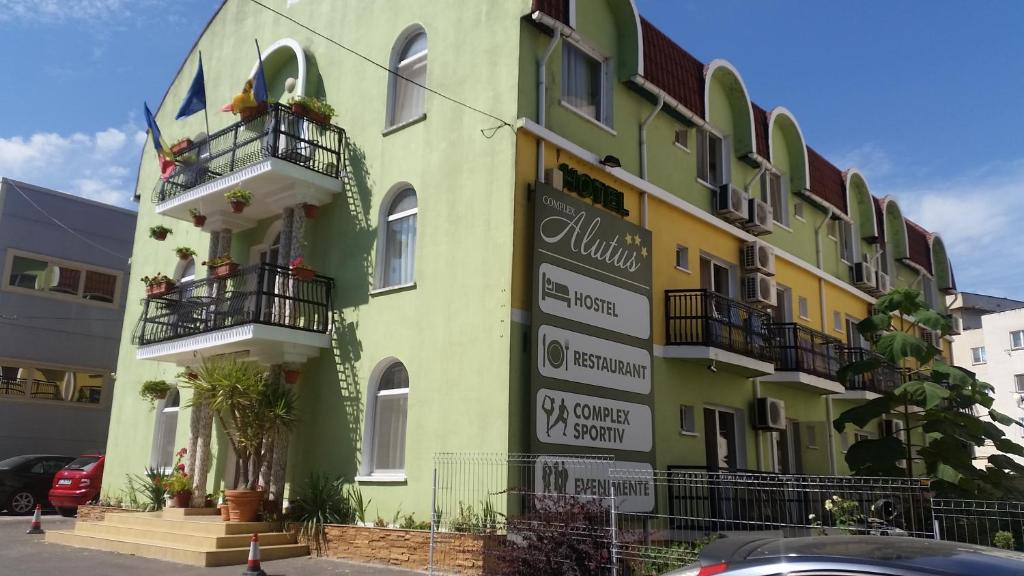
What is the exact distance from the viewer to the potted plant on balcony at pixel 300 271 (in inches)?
574

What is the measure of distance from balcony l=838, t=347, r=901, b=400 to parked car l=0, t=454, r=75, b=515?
21255 millimetres

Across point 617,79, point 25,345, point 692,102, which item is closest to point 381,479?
point 617,79

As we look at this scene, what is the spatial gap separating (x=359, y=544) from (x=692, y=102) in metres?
11.0

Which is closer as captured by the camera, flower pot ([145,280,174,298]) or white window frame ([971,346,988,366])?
flower pot ([145,280,174,298])

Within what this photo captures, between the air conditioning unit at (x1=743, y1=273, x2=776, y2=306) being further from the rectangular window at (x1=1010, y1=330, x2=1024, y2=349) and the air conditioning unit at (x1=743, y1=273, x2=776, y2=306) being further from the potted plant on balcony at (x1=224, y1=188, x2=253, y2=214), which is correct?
the rectangular window at (x1=1010, y1=330, x2=1024, y2=349)

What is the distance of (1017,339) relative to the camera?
4753 cm

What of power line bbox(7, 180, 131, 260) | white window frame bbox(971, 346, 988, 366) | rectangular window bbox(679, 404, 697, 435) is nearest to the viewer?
rectangular window bbox(679, 404, 697, 435)

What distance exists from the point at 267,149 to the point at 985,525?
1245 cm

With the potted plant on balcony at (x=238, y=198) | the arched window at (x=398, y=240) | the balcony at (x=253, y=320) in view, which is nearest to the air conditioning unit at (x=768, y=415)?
the arched window at (x=398, y=240)

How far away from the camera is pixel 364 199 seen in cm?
1538

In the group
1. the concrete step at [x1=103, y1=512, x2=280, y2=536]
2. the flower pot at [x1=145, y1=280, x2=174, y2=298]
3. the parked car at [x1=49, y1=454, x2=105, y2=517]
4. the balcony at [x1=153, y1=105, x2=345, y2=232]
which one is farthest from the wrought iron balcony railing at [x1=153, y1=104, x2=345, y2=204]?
the parked car at [x1=49, y1=454, x2=105, y2=517]

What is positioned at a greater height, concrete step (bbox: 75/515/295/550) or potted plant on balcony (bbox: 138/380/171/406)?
potted plant on balcony (bbox: 138/380/171/406)

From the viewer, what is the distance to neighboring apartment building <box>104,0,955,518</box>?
12812 mm

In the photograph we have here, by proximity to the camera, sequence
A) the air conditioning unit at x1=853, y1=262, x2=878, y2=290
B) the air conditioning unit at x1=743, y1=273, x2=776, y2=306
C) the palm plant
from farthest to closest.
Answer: the air conditioning unit at x1=853, y1=262, x2=878, y2=290, the air conditioning unit at x1=743, y1=273, x2=776, y2=306, the palm plant
